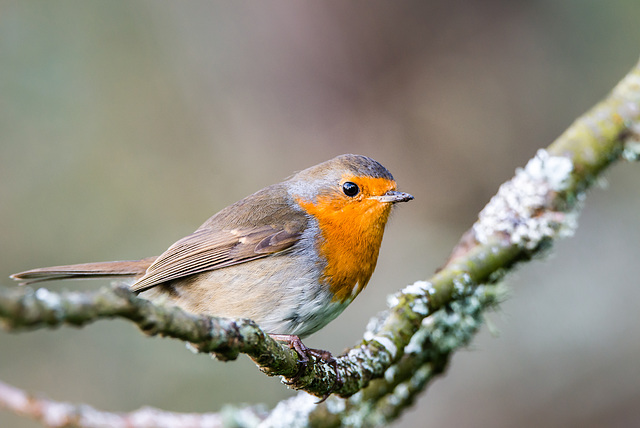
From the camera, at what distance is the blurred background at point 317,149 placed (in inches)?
196

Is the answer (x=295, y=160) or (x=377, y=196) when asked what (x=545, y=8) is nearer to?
(x=295, y=160)

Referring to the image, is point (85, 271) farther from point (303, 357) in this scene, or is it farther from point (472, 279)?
point (472, 279)

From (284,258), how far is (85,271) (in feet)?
3.95

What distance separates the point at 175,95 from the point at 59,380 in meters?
3.37

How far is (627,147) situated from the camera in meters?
3.39

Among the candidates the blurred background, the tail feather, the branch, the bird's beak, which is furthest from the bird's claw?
the blurred background

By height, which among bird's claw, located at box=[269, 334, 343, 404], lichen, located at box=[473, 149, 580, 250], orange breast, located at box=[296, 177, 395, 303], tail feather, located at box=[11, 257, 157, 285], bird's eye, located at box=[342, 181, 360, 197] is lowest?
bird's claw, located at box=[269, 334, 343, 404]

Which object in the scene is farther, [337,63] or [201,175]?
[201,175]

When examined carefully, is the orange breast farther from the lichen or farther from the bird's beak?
the lichen

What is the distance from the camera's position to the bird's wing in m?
3.46

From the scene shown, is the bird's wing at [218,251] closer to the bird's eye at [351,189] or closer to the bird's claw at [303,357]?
the bird's eye at [351,189]

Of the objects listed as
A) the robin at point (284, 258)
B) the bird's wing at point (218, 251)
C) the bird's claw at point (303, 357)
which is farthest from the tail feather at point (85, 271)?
the bird's claw at point (303, 357)

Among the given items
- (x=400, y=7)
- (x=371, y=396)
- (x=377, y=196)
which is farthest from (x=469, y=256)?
(x=400, y=7)

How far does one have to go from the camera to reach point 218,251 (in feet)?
11.8
